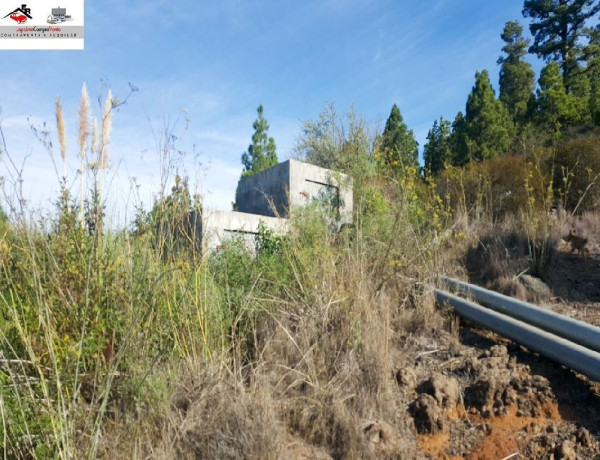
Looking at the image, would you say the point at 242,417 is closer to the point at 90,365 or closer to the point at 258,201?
the point at 90,365

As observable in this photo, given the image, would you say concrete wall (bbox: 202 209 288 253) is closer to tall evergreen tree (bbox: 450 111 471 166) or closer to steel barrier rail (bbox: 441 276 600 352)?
steel barrier rail (bbox: 441 276 600 352)

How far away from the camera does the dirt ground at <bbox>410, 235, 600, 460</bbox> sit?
2.40 meters

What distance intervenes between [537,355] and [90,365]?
2845mm

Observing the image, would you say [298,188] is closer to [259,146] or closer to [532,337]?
[532,337]

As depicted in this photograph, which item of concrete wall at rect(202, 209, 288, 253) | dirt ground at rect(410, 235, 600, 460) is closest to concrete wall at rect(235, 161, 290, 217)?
concrete wall at rect(202, 209, 288, 253)

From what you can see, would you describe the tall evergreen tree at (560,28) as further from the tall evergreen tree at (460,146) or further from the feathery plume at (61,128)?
the feathery plume at (61,128)

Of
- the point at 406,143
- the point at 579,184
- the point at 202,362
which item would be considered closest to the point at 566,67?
the point at 406,143

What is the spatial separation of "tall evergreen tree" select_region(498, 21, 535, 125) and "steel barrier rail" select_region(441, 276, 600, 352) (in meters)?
21.1

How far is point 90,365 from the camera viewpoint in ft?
8.00

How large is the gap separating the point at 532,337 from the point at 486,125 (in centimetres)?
1691
